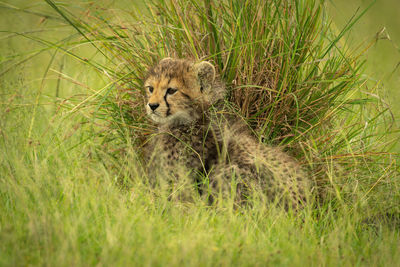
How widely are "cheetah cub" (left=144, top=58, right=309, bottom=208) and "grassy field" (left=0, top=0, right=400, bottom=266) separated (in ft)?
0.44

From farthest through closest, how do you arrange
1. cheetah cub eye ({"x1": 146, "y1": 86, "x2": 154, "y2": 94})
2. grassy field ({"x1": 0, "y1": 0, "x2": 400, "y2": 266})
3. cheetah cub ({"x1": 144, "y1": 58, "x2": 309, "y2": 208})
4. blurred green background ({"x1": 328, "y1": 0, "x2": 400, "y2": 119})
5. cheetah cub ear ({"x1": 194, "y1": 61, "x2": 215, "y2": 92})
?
blurred green background ({"x1": 328, "y1": 0, "x2": 400, "y2": 119}) → cheetah cub eye ({"x1": 146, "y1": 86, "x2": 154, "y2": 94}) → cheetah cub ear ({"x1": 194, "y1": 61, "x2": 215, "y2": 92}) → cheetah cub ({"x1": 144, "y1": 58, "x2": 309, "y2": 208}) → grassy field ({"x1": 0, "y1": 0, "x2": 400, "y2": 266})

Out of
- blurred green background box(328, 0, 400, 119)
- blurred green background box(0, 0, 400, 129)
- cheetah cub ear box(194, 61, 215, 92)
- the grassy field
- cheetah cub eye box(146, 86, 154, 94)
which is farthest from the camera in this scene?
blurred green background box(328, 0, 400, 119)

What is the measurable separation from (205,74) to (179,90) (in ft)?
0.73

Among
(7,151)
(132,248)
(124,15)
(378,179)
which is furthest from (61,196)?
(378,179)

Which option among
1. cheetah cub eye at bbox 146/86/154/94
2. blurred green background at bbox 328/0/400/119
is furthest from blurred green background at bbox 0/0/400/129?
cheetah cub eye at bbox 146/86/154/94

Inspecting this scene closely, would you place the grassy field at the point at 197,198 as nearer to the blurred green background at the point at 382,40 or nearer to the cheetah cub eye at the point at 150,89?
the cheetah cub eye at the point at 150,89

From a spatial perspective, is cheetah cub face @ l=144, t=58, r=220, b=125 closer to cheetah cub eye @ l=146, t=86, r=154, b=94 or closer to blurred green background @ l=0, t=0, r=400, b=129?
cheetah cub eye @ l=146, t=86, r=154, b=94

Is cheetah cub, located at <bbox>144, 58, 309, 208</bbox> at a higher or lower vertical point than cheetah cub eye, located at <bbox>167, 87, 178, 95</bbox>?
lower

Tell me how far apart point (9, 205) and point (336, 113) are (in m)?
2.52

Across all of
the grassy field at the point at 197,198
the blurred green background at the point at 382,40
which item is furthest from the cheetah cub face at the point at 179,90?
the blurred green background at the point at 382,40

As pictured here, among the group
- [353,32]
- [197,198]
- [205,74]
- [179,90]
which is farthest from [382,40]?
[197,198]

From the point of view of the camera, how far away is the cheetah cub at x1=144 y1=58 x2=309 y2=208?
9.41 feet

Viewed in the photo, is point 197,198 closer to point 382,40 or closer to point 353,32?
point 353,32

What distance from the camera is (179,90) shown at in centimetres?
309
